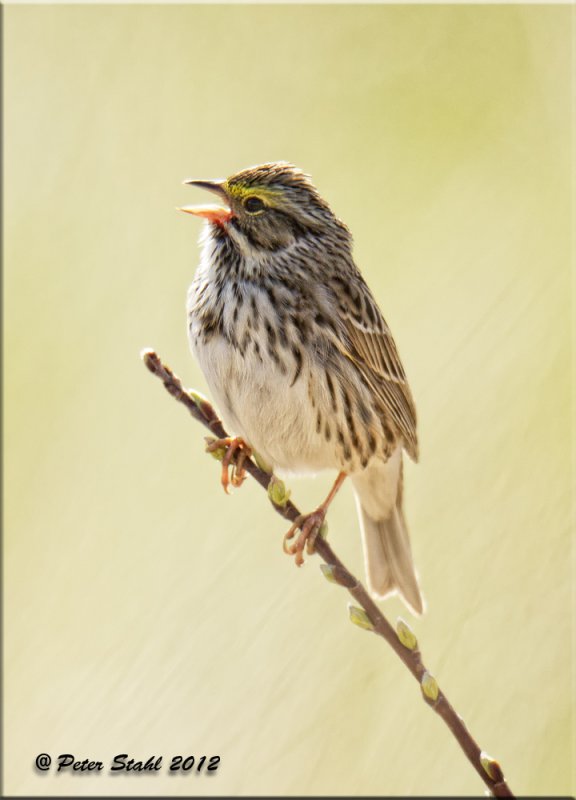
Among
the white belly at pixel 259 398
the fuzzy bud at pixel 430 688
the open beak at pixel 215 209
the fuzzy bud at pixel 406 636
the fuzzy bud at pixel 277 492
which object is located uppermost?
the open beak at pixel 215 209

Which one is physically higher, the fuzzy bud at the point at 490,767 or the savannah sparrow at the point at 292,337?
the savannah sparrow at the point at 292,337

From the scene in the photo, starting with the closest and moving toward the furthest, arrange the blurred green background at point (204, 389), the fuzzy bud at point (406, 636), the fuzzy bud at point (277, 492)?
the fuzzy bud at point (406, 636) → the fuzzy bud at point (277, 492) → the blurred green background at point (204, 389)

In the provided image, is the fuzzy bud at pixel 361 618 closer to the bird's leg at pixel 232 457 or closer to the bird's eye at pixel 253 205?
the bird's leg at pixel 232 457

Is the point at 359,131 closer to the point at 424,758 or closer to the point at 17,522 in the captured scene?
the point at 17,522

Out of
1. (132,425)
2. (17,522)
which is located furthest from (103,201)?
(17,522)

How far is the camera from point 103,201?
257 inches

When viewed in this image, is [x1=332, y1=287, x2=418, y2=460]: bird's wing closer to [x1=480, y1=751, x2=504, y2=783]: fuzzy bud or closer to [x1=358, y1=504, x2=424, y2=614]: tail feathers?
[x1=358, y1=504, x2=424, y2=614]: tail feathers

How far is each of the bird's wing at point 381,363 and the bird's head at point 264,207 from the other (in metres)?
0.42

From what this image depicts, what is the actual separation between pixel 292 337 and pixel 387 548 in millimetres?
1444

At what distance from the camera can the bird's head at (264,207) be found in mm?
4227

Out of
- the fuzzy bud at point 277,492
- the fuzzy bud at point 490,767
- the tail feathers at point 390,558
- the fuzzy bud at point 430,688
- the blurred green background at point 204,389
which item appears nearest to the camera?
the fuzzy bud at point 490,767

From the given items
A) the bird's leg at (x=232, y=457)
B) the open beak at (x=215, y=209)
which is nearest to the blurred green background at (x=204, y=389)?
the bird's leg at (x=232, y=457)

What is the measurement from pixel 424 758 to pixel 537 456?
132cm

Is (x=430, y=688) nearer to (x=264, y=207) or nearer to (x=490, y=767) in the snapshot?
(x=490, y=767)
